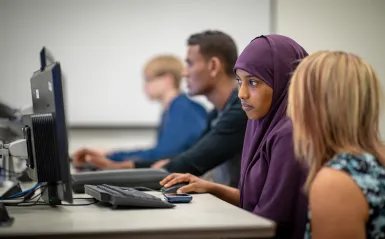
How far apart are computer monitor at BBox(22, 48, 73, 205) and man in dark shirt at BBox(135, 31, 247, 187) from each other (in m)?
0.90

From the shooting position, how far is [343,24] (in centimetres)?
319

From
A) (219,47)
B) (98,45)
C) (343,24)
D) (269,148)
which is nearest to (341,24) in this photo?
(343,24)

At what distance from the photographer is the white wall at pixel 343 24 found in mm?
3096

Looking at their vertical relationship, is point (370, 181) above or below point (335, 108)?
below

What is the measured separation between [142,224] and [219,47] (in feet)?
5.18

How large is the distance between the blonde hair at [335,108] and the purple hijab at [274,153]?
6.0 inches

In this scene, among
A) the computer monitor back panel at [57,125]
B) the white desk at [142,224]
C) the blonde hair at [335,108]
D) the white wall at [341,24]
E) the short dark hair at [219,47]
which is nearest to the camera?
the white desk at [142,224]

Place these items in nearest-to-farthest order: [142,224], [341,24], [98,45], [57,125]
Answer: [142,224] → [57,125] → [341,24] → [98,45]

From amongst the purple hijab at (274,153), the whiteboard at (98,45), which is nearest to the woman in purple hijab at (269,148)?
the purple hijab at (274,153)

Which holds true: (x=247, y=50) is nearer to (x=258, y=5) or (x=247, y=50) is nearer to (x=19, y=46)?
(x=258, y=5)

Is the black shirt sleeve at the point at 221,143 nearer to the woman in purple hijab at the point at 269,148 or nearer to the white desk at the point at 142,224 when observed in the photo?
the woman in purple hijab at the point at 269,148

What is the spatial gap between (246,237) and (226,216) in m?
0.11

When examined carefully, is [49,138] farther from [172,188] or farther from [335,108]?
[335,108]

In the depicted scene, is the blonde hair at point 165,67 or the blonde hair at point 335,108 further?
the blonde hair at point 165,67
